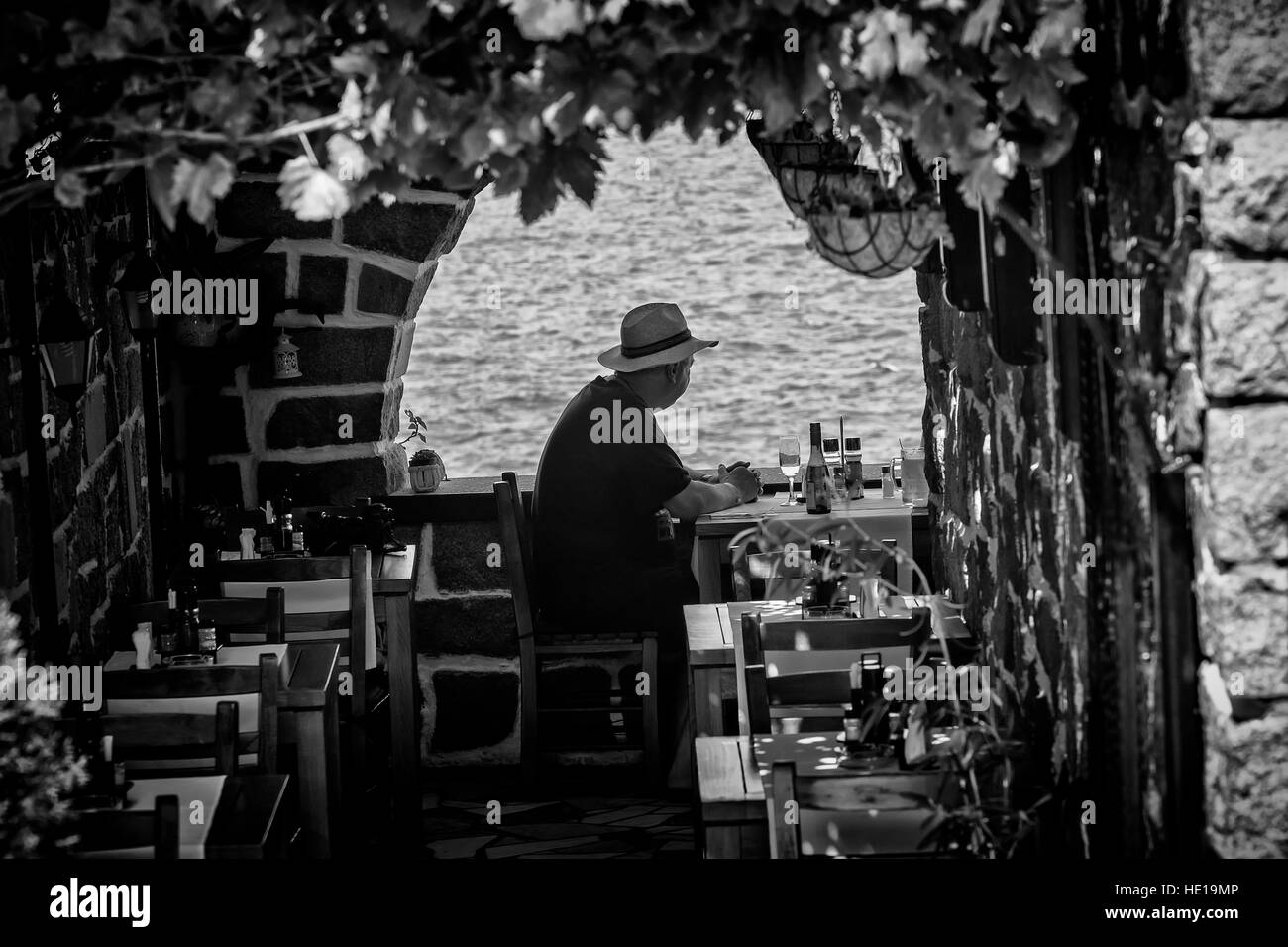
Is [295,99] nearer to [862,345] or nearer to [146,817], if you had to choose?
[146,817]

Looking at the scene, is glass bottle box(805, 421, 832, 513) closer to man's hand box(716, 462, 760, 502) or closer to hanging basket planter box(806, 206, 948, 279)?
man's hand box(716, 462, 760, 502)

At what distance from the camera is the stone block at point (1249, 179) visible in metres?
2.08

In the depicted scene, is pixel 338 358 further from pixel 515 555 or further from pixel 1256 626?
pixel 1256 626

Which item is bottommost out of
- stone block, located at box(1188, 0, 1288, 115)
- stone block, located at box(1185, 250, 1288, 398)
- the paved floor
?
the paved floor

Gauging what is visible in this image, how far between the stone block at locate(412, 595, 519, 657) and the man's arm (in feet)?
2.90

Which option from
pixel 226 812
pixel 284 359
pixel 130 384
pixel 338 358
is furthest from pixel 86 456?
pixel 338 358

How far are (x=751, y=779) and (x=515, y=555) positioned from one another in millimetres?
2721

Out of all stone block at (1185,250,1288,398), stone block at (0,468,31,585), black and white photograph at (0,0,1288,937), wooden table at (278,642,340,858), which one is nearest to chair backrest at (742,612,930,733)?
black and white photograph at (0,0,1288,937)

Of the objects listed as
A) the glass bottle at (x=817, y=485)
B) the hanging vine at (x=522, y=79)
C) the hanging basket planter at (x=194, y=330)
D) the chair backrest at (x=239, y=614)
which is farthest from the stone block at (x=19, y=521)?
the glass bottle at (x=817, y=485)

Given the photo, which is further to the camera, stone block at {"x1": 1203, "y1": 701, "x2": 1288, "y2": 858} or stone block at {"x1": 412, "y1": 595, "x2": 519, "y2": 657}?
stone block at {"x1": 412, "y1": 595, "x2": 519, "y2": 657}

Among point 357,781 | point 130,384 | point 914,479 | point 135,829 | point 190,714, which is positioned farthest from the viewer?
point 914,479

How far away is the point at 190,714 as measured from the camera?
3434 mm

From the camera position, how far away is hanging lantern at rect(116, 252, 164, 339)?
474 centimetres

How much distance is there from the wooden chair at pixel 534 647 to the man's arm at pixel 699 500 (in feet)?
1.54
